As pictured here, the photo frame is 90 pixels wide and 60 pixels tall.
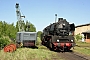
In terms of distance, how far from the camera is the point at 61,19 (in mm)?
23688

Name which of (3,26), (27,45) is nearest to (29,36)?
(27,45)

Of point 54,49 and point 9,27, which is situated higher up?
point 9,27

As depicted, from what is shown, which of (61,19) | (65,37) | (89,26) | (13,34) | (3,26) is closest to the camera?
(65,37)

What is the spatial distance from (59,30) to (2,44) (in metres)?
7.14

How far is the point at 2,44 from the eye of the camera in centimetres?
2230

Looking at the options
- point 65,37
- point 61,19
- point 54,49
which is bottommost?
point 54,49

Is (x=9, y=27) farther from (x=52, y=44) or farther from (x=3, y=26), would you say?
(x=52, y=44)

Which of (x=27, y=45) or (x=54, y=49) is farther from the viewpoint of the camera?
(x=27, y=45)

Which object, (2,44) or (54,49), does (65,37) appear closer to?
(54,49)

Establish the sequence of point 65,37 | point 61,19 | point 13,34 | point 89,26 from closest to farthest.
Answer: point 65,37 → point 61,19 → point 13,34 → point 89,26

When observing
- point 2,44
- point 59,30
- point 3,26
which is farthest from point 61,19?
point 3,26

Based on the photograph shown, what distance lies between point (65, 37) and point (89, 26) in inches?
1790

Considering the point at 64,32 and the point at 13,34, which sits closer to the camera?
the point at 64,32

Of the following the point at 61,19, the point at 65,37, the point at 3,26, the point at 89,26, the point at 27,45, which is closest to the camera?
the point at 65,37
